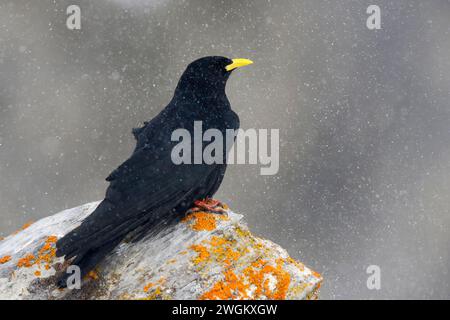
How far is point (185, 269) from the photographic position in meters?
5.58

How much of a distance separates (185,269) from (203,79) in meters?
2.71

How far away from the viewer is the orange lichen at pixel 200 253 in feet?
18.6

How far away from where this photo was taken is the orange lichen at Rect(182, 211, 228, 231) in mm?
6145

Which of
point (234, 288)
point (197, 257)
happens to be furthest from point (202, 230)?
point (234, 288)

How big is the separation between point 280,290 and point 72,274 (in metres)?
2.43

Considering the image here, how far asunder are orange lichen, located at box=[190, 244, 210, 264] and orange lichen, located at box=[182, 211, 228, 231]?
1.09 feet

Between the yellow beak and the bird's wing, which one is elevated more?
the yellow beak

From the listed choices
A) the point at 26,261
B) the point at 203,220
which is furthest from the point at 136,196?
the point at 26,261

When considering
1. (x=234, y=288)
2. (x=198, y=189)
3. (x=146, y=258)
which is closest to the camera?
(x=234, y=288)

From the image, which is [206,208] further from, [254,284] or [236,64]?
[236,64]

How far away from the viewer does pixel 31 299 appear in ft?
18.5

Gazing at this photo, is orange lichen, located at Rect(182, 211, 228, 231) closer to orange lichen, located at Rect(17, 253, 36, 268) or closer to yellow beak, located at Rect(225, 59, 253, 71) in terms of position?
orange lichen, located at Rect(17, 253, 36, 268)

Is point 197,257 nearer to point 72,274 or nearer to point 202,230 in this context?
point 202,230

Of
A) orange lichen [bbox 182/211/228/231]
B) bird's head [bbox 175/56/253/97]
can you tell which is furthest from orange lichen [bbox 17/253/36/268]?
bird's head [bbox 175/56/253/97]
